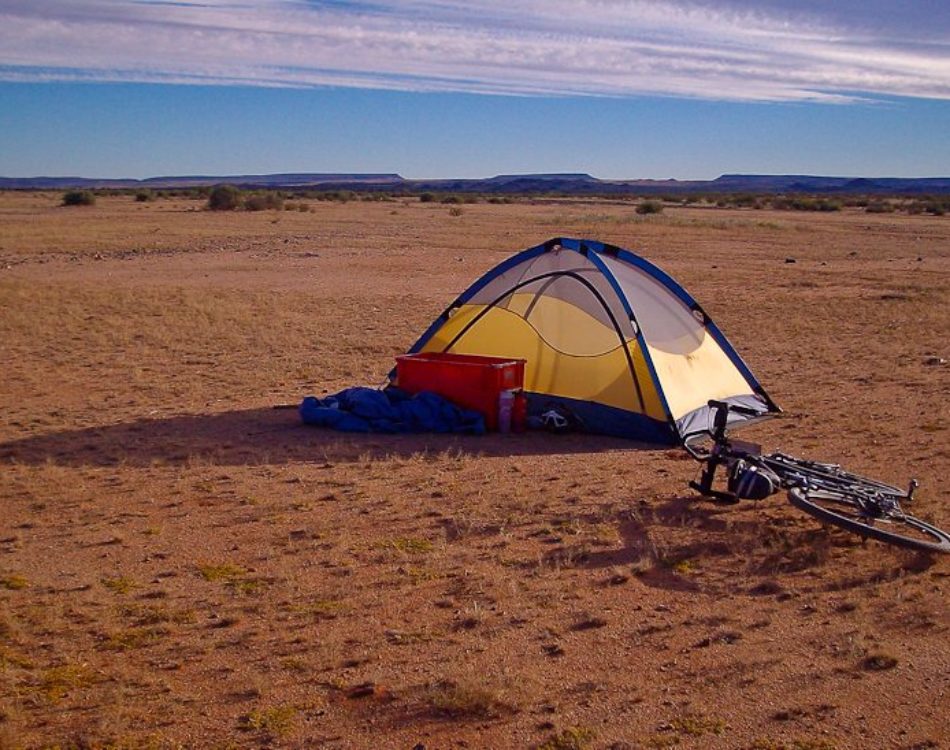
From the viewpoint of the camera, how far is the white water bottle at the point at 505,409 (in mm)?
10383

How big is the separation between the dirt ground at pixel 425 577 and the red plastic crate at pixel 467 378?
603 mm

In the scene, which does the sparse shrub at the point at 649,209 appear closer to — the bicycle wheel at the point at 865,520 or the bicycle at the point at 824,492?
the bicycle at the point at 824,492

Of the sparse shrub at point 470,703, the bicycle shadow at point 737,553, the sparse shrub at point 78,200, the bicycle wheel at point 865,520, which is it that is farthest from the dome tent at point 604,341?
the sparse shrub at point 78,200

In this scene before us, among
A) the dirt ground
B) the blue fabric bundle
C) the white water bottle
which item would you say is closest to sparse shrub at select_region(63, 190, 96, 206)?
the dirt ground

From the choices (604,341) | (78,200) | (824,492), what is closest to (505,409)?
(604,341)

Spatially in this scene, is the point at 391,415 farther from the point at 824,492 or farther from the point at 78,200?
the point at 78,200

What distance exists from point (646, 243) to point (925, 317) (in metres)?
20.1

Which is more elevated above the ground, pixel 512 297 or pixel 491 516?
pixel 512 297

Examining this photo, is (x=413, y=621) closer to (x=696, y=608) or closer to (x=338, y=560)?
(x=338, y=560)

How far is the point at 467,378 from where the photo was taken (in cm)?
1052

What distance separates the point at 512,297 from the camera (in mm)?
11594

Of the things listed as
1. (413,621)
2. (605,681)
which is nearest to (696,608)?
(605,681)

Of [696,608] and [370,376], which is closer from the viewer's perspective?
[696,608]

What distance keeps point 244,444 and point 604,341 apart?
3.66 metres
